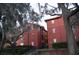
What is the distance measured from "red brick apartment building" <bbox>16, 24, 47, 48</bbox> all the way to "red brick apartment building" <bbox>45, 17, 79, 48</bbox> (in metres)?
0.10

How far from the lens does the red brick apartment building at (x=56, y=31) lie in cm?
244

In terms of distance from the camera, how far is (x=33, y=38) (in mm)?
2510

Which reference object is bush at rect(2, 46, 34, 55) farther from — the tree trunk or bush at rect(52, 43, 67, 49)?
the tree trunk

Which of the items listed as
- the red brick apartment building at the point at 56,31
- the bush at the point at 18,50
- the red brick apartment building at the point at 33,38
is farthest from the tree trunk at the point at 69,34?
the bush at the point at 18,50

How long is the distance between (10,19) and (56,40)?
0.90m

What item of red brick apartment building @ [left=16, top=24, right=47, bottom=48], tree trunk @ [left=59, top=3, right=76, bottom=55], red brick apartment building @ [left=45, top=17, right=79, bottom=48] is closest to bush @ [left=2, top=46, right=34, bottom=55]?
red brick apartment building @ [left=16, top=24, right=47, bottom=48]

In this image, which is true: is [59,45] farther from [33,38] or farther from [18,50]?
[18,50]

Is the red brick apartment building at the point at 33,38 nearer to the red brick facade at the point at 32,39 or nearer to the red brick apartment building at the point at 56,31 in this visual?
the red brick facade at the point at 32,39

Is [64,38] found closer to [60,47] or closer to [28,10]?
[60,47]

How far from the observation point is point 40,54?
8.18ft

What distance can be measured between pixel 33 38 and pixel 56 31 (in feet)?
1.36

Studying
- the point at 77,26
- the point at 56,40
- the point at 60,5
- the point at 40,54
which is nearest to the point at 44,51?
the point at 40,54

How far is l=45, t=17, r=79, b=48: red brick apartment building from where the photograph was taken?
244cm

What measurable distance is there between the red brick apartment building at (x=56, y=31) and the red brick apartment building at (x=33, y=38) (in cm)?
10
